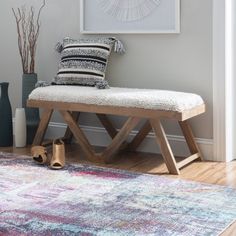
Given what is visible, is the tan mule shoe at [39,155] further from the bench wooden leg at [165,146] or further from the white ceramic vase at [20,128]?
the bench wooden leg at [165,146]

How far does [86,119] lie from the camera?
14.5 feet

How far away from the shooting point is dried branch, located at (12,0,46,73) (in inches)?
Result: 177

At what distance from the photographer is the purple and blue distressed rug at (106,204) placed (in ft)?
8.21

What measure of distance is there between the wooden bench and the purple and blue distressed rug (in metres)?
0.28

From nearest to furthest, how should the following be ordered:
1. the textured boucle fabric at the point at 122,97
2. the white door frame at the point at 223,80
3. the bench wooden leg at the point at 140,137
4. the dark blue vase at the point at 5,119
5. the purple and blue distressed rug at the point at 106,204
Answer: the purple and blue distressed rug at the point at 106,204, the textured boucle fabric at the point at 122,97, the white door frame at the point at 223,80, the bench wooden leg at the point at 140,137, the dark blue vase at the point at 5,119

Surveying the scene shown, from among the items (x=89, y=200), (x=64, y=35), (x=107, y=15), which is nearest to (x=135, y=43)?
(x=107, y=15)

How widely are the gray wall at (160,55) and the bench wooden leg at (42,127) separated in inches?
17.6

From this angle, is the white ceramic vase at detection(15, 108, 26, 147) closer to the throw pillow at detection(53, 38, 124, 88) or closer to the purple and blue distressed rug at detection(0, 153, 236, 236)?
the throw pillow at detection(53, 38, 124, 88)

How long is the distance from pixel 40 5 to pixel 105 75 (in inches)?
34.5

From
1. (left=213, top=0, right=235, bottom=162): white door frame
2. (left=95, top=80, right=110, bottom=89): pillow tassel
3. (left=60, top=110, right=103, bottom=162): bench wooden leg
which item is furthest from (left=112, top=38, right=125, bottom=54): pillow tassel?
(left=213, top=0, right=235, bottom=162): white door frame

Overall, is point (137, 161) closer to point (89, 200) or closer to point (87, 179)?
point (87, 179)

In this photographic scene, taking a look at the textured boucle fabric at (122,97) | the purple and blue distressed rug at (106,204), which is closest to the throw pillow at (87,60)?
the textured boucle fabric at (122,97)

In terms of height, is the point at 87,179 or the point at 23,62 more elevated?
the point at 23,62

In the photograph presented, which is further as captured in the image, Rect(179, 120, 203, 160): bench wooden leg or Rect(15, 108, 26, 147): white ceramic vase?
Rect(15, 108, 26, 147): white ceramic vase
